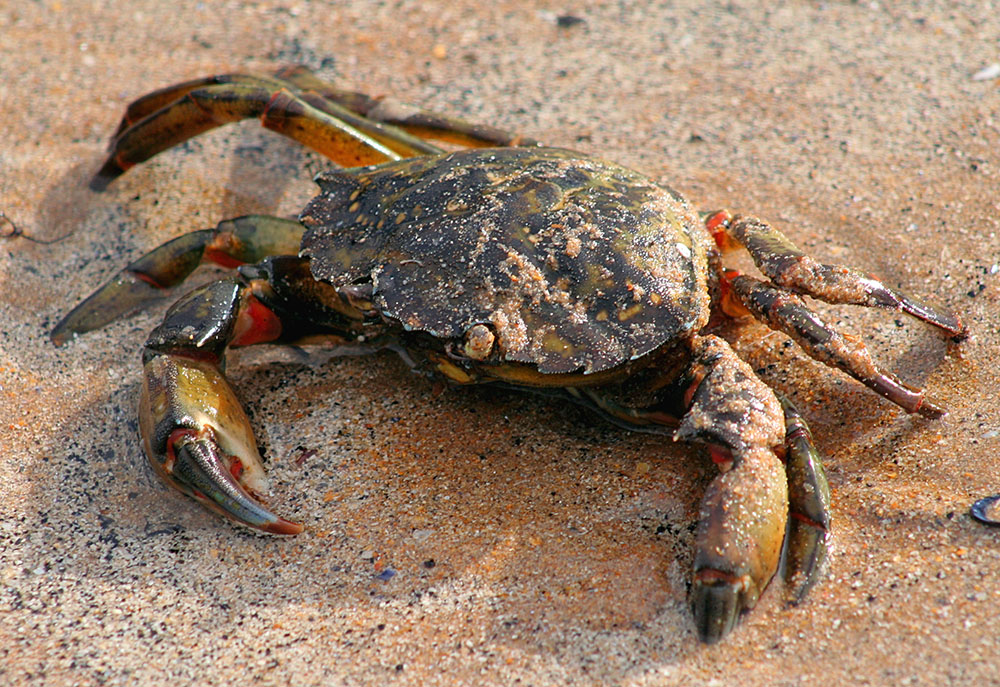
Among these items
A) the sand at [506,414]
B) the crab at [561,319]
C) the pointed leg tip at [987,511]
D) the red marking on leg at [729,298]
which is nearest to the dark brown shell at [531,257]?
the crab at [561,319]

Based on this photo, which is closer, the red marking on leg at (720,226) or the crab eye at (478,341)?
the crab eye at (478,341)

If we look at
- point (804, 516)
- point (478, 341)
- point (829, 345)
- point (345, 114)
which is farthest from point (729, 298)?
point (345, 114)

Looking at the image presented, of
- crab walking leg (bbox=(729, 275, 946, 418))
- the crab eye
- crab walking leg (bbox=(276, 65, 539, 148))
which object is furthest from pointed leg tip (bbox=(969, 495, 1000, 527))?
crab walking leg (bbox=(276, 65, 539, 148))

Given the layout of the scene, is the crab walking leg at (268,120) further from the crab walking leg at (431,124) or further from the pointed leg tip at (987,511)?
the pointed leg tip at (987,511)

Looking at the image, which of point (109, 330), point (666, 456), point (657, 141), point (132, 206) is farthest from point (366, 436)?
point (657, 141)

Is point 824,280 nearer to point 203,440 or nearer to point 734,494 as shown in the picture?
point 734,494

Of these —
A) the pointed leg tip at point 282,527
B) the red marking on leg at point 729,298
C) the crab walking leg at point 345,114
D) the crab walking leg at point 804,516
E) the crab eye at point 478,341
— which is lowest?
the pointed leg tip at point 282,527

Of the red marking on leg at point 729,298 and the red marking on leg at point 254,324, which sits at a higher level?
the red marking on leg at point 729,298
